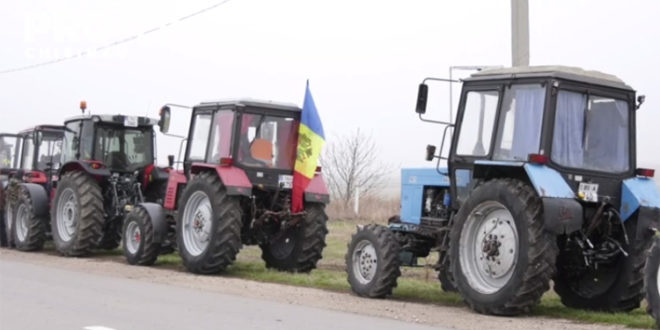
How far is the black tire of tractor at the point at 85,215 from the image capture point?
1936 cm

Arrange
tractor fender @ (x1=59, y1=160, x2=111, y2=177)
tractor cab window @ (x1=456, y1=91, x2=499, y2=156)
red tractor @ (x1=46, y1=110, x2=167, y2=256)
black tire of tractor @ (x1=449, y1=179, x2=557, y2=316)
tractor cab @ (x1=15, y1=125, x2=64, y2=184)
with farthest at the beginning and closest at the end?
tractor cab @ (x1=15, y1=125, x2=64, y2=184), tractor fender @ (x1=59, y1=160, x2=111, y2=177), red tractor @ (x1=46, y1=110, x2=167, y2=256), tractor cab window @ (x1=456, y1=91, x2=499, y2=156), black tire of tractor @ (x1=449, y1=179, x2=557, y2=316)

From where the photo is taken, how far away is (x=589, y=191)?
11.5 m

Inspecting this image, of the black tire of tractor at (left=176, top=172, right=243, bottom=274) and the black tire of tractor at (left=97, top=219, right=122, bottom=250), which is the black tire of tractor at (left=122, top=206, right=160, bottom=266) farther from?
the black tire of tractor at (left=97, top=219, right=122, bottom=250)

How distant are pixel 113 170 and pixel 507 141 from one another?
10.8 metres

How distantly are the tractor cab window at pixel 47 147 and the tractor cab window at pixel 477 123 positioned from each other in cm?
1305

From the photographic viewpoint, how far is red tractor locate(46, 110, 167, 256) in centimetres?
1953

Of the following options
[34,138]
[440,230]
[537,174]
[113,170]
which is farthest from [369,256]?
[34,138]

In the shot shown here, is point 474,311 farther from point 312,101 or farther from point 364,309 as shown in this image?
point 312,101

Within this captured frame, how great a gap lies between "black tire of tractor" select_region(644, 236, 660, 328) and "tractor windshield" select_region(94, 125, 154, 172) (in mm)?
12843

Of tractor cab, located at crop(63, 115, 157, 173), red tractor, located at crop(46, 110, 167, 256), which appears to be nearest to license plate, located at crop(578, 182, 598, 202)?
red tractor, located at crop(46, 110, 167, 256)

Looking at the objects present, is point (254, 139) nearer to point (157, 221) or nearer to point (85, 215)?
point (157, 221)

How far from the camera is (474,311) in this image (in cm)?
1181

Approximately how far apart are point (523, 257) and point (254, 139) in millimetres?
6677

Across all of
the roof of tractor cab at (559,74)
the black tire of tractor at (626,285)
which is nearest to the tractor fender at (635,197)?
the black tire of tractor at (626,285)
